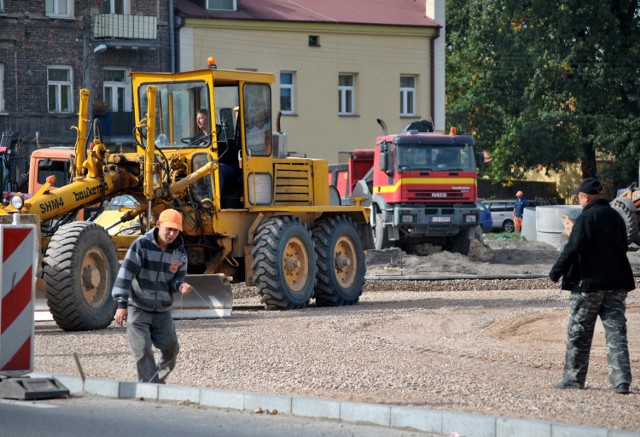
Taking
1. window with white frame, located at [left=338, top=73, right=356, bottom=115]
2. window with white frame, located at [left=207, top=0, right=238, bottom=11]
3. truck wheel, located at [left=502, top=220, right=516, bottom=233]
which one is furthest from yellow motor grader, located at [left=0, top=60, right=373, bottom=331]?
truck wheel, located at [left=502, top=220, right=516, bottom=233]

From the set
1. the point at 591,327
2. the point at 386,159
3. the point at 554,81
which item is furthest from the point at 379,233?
the point at 554,81

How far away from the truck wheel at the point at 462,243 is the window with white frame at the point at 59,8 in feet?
69.4

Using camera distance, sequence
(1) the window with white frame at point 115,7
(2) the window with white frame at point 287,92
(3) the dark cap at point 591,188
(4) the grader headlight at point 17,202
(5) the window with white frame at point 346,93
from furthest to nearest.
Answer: (5) the window with white frame at point 346,93, (2) the window with white frame at point 287,92, (1) the window with white frame at point 115,7, (4) the grader headlight at point 17,202, (3) the dark cap at point 591,188

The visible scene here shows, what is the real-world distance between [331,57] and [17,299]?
143ft

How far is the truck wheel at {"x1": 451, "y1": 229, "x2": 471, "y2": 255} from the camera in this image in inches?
1330

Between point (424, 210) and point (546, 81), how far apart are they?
94.5 feet

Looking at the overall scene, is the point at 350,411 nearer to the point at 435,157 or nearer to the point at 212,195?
the point at 212,195

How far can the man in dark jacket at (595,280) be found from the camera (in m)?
11.5

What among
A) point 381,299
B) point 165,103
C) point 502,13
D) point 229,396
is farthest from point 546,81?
point 229,396

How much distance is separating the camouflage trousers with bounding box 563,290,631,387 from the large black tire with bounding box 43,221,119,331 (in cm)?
693

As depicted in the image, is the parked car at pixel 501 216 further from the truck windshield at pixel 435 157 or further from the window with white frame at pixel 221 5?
the truck windshield at pixel 435 157

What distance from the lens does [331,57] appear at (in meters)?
54.8

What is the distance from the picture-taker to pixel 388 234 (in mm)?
33562

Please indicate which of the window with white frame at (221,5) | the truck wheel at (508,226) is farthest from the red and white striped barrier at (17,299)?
the truck wheel at (508,226)
